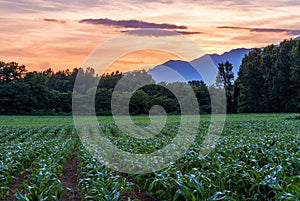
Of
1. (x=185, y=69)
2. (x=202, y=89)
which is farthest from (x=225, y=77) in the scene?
(x=185, y=69)

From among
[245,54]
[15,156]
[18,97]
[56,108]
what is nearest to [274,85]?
[245,54]

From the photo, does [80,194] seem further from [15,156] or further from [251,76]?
[251,76]

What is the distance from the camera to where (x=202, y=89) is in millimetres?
76438

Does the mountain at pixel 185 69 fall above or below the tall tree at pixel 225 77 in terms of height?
below

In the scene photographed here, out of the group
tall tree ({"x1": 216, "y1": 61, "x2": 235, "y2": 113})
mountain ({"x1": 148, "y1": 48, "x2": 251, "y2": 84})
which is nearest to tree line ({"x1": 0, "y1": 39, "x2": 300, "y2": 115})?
tall tree ({"x1": 216, "y1": 61, "x2": 235, "y2": 113})

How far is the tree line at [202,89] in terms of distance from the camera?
7112 cm

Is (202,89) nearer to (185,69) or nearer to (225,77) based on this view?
(225,77)

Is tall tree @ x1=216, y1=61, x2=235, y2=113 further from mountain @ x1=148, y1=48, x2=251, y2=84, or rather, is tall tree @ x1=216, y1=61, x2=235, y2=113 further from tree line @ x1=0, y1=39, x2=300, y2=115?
mountain @ x1=148, y1=48, x2=251, y2=84

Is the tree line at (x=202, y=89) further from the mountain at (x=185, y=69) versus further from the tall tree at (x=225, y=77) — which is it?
the mountain at (x=185, y=69)

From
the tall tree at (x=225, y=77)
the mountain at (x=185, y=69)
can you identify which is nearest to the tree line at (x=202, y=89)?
the tall tree at (x=225, y=77)

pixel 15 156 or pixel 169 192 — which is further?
pixel 15 156

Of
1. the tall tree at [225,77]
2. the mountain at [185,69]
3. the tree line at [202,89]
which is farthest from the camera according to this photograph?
the tall tree at [225,77]

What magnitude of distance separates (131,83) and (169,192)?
238 ft

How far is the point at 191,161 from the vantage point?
9836 millimetres
